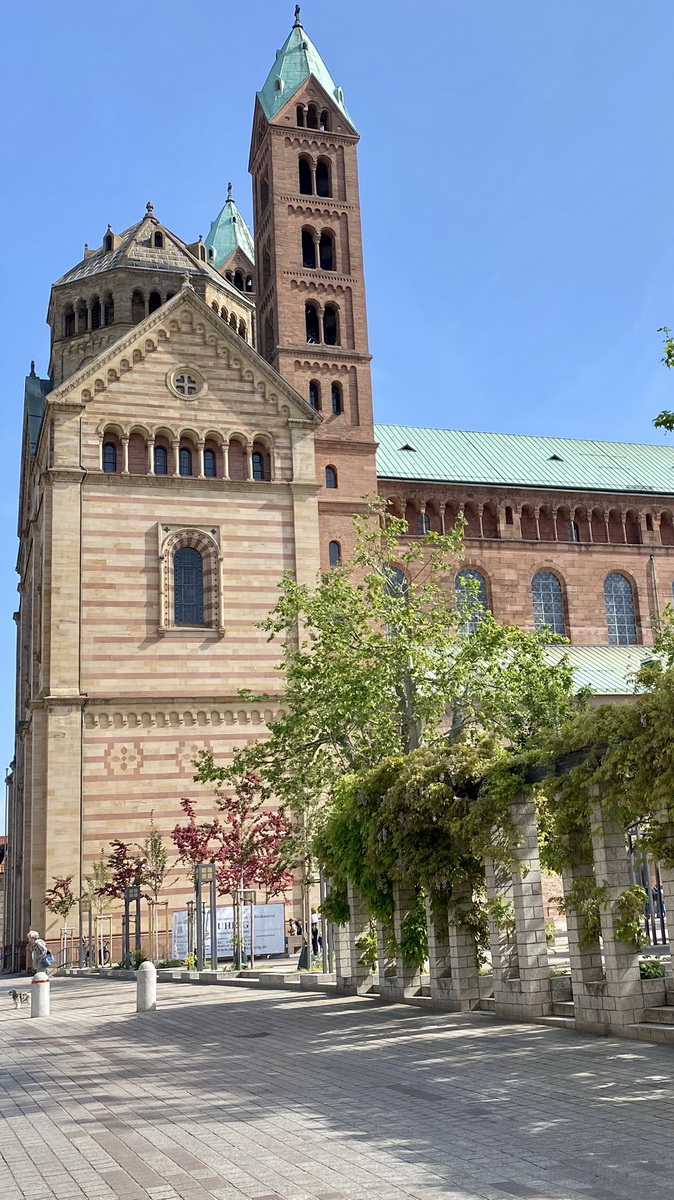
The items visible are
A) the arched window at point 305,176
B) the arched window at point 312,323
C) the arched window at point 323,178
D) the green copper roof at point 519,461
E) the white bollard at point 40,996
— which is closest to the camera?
the white bollard at point 40,996

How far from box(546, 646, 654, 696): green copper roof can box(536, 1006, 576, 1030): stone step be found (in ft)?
106

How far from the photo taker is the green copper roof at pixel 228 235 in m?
76.0

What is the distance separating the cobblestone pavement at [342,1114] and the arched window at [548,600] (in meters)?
38.7

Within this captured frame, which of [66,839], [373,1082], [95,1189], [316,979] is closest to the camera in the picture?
[95,1189]

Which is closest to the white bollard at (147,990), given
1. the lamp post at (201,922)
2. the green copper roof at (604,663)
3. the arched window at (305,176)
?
the lamp post at (201,922)

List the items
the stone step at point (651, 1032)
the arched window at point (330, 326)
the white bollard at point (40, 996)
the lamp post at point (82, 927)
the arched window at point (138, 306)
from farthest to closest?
the arched window at point (330, 326)
the arched window at point (138, 306)
the lamp post at point (82, 927)
the white bollard at point (40, 996)
the stone step at point (651, 1032)

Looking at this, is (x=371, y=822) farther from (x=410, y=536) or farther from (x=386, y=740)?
(x=410, y=536)

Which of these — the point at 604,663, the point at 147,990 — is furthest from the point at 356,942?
the point at 604,663

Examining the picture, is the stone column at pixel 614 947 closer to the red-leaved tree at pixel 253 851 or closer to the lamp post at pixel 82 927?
the red-leaved tree at pixel 253 851

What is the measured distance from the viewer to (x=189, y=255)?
5319 centimetres

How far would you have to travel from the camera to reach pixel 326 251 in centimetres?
5459

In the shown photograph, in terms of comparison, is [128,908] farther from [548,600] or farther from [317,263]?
[317,263]

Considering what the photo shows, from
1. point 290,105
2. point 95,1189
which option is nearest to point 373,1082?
point 95,1189

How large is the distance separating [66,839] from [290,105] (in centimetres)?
3688
